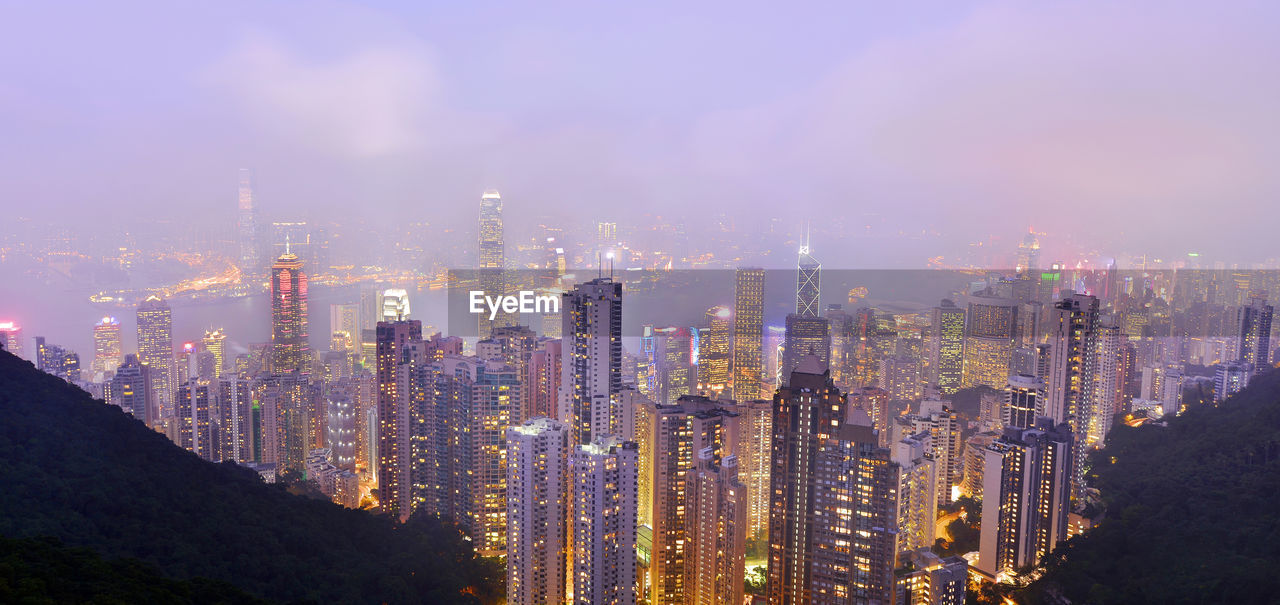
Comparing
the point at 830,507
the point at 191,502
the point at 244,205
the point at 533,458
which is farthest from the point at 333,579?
the point at 244,205

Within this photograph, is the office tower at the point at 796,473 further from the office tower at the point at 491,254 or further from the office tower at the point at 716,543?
the office tower at the point at 491,254

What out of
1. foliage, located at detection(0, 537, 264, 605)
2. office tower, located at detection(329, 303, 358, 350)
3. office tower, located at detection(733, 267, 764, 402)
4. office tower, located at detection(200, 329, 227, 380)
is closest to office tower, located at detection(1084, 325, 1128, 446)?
office tower, located at detection(733, 267, 764, 402)

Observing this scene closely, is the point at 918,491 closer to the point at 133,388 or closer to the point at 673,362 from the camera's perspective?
the point at 673,362

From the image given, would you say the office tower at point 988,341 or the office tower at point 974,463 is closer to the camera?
the office tower at point 974,463

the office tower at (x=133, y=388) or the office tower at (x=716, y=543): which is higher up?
the office tower at (x=133, y=388)

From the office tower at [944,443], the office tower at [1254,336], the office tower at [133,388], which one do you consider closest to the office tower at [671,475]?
the office tower at [944,443]

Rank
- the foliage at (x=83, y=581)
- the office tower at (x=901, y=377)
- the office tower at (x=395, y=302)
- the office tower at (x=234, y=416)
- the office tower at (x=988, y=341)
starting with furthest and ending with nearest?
1. the office tower at (x=988, y=341)
2. the office tower at (x=901, y=377)
3. the office tower at (x=395, y=302)
4. the office tower at (x=234, y=416)
5. the foliage at (x=83, y=581)

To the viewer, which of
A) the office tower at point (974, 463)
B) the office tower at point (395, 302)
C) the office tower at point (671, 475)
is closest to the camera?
the office tower at point (671, 475)
